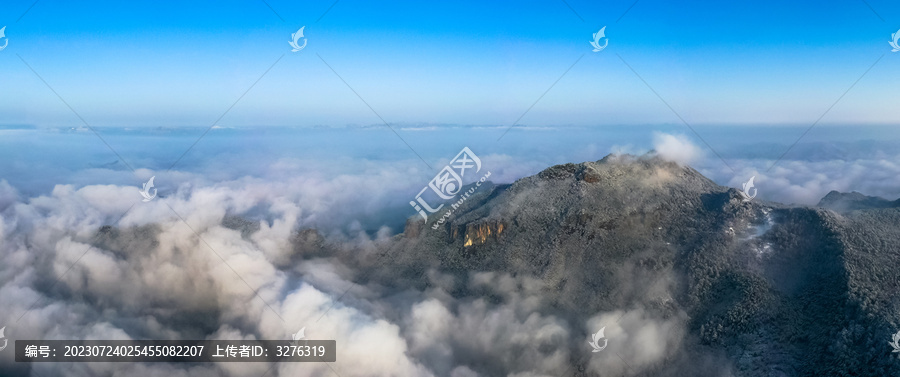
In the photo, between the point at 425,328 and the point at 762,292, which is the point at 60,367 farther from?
the point at 762,292
